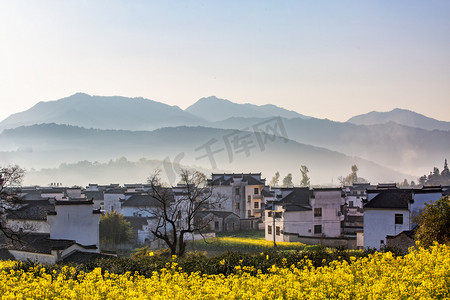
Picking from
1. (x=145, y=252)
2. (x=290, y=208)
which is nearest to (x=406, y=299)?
(x=145, y=252)

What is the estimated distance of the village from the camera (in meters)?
41.7

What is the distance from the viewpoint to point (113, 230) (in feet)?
202

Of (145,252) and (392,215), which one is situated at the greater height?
(392,215)

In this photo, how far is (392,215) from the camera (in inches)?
1783

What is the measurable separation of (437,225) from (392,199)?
57.9 feet

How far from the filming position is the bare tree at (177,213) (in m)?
38.7

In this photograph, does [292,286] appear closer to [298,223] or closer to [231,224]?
[298,223]

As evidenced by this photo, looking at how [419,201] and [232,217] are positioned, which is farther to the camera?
[232,217]

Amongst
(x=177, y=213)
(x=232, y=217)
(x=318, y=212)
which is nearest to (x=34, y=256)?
(x=177, y=213)

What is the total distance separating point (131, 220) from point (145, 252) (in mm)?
26590

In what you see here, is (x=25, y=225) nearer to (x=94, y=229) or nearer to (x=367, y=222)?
(x=94, y=229)

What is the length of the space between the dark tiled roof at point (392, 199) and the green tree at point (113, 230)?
27.7 meters

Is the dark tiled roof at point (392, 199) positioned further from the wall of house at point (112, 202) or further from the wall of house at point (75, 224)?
the wall of house at point (112, 202)

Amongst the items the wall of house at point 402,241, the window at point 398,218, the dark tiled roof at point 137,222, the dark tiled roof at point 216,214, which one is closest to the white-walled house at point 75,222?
the dark tiled roof at point 137,222
